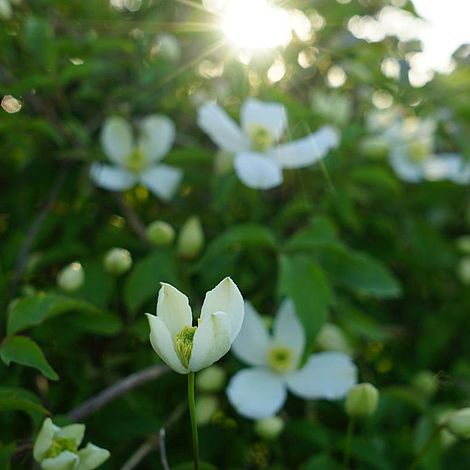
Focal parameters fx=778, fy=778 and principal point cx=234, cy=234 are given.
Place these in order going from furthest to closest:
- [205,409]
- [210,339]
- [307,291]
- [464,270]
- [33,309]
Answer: [464,270]
[205,409]
[307,291]
[33,309]
[210,339]

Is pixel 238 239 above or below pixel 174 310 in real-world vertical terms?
above

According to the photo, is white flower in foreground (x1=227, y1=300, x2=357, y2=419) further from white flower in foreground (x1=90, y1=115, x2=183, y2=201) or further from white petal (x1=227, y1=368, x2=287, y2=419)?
white flower in foreground (x1=90, y1=115, x2=183, y2=201)

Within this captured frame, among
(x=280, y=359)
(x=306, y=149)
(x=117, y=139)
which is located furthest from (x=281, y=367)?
(x=117, y=139)

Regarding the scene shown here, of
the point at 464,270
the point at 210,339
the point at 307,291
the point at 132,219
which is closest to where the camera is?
the point at 210,339

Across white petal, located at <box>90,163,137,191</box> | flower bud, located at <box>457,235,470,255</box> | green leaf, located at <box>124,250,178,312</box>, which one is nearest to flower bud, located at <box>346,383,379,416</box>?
green leaf, located at <box>124,250,178,312</box>

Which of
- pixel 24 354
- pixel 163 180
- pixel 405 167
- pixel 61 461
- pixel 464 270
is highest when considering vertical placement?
pixel 405 167

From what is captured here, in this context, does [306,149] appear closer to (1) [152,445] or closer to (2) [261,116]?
(2) [261,116]
